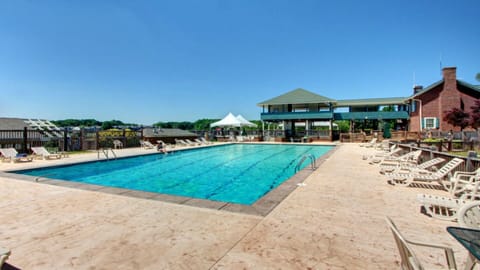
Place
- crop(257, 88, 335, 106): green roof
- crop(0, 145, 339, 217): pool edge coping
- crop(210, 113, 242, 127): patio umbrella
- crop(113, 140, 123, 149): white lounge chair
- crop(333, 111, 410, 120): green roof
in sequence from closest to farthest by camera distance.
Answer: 1. crop(0, 145, 339, 217): pool edge coping
2. crop(113, 140, 123, 149): white lounge chair
3. crop(210, 113, 242, 127): patio umbrella
4. crop(333, 111, 410, 120): green roof
5. crop(257, 88, 335, 106): green roof

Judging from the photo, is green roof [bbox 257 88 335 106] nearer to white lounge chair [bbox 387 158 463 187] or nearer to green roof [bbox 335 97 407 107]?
green roof [bbox 335 97 407 107]

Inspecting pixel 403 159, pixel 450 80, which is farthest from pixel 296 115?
pixel 403 159

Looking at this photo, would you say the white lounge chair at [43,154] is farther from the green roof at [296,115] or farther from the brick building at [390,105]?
the brick building at [390,105]

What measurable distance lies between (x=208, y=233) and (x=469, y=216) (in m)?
3.17

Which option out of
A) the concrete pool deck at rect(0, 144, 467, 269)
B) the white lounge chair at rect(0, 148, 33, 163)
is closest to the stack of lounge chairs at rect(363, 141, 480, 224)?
the concrete pool deck at rect(0, 144, 467, 269)

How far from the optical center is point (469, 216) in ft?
8.69

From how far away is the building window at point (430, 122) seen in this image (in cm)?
2196

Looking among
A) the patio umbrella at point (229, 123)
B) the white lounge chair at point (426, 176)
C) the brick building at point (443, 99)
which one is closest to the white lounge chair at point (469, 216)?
the white lounge chair at point (426, 176)

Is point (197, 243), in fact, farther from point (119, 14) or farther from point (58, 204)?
point (119, 14)

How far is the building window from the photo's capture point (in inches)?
865

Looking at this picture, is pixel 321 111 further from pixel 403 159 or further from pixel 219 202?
pixel 219 202

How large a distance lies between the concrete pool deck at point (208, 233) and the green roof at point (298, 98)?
2251 centimetres

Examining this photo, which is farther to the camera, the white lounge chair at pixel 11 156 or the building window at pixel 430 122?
the building window at pixel 430 122

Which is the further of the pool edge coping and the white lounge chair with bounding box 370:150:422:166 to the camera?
the white lounge chair with bounding box 370:150:422:166
